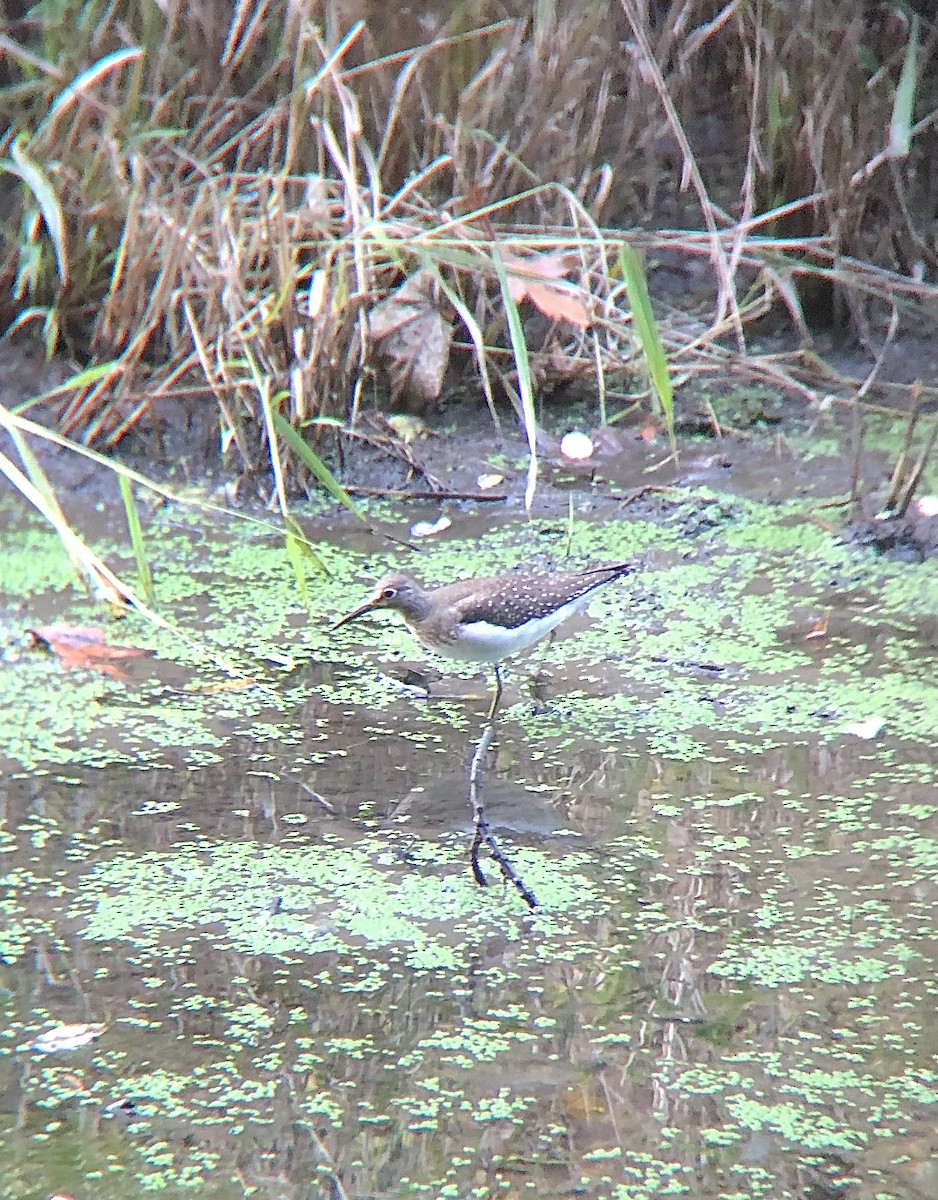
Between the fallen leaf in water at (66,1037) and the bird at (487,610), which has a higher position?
the fallen leaf in water at (66,1037)

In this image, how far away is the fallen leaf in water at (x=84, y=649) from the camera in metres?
4.86

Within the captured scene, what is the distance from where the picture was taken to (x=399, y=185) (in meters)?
6.46

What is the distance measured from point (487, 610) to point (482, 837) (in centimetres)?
78

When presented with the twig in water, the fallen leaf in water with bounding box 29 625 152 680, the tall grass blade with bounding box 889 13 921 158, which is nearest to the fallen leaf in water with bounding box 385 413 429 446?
the fallen leaf in water with bounding box 29 625 152 680

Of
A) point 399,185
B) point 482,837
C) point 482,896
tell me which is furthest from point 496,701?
point 399,185

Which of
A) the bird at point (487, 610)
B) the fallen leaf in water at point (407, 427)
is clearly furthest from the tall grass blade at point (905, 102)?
the bird at point (487, 610)

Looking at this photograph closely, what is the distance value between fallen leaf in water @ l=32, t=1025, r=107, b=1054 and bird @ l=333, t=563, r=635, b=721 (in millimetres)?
1626

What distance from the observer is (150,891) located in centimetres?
365

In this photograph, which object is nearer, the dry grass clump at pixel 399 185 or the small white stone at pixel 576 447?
the dry grass clump at pixel 399 185

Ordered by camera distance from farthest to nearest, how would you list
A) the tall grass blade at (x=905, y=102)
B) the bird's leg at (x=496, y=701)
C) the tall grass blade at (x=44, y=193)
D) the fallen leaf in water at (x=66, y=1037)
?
the tall grass blade at (x=905, y=102), the tall grass blade at (x=44, y=193), the bird's leg at (x=496, y=701), the fallen leaf in water at (x=66, y=1037)

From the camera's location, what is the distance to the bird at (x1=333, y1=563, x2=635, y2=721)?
14.5 feet

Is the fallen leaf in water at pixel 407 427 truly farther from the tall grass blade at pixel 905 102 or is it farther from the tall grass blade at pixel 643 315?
the tall grass blade at pixel 643 315

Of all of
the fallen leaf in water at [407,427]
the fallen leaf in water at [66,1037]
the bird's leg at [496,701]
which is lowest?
the fallen leaf in water at [407,427]

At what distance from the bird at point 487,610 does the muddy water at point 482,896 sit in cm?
23
